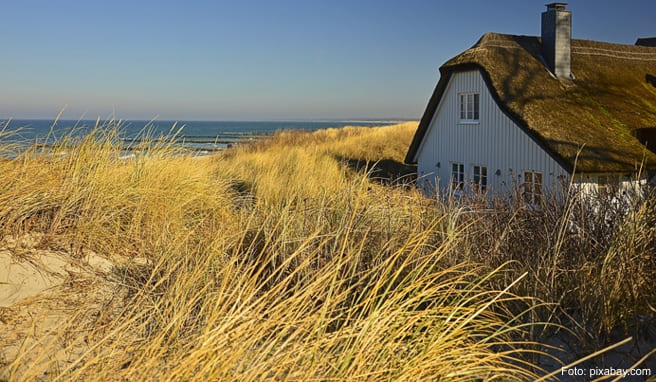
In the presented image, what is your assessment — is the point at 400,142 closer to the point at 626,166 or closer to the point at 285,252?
the point at 626,166

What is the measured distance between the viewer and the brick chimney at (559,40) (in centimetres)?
1439

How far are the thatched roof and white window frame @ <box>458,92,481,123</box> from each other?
2.25ft

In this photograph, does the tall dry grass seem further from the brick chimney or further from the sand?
the brick chimney

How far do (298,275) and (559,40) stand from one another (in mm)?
13002

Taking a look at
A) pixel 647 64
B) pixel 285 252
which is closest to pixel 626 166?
pixel 647 64

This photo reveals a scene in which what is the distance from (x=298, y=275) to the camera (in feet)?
11.7

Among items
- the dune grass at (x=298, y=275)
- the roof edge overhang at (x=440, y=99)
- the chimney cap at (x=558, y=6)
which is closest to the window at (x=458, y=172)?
the roof edge overhang at (x=440, y=99)

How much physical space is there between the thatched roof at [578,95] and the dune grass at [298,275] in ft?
26.7

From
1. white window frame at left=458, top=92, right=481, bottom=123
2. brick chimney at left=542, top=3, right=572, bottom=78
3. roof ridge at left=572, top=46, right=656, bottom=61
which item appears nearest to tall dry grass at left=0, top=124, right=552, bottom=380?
white window frame at left=458, top=92, right=481, bottom=123

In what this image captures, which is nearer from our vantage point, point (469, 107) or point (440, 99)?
point (469, 107)

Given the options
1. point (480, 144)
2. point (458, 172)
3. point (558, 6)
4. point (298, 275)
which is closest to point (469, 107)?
point (480, 144)

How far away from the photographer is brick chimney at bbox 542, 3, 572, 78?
47.2 ft

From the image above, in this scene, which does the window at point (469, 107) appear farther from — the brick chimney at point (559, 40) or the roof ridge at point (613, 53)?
the roof ridge at point (613, 53)

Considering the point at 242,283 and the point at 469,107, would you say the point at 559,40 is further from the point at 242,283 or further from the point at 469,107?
the point at 242,283
